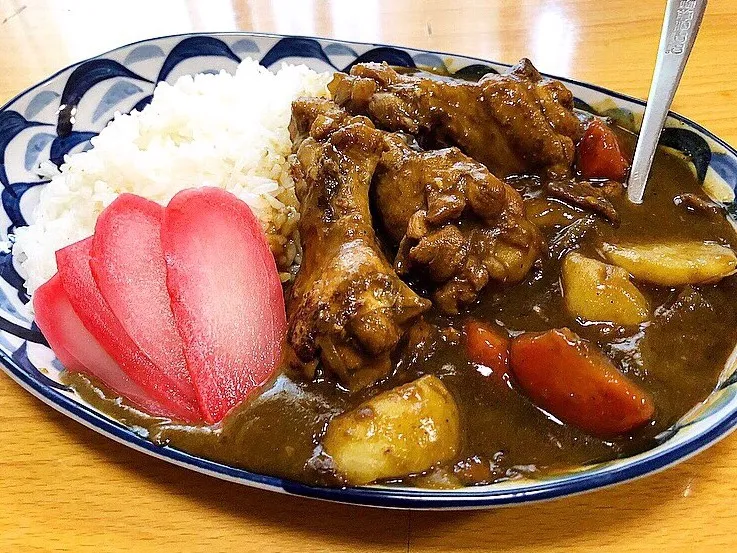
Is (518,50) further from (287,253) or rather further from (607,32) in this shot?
(287,253)

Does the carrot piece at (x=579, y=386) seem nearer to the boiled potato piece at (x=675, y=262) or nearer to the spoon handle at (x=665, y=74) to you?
the boiled potato piece at (x=675, y=262)

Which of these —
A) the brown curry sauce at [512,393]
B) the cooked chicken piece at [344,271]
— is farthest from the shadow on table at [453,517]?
the cooked chicken piece at [344,271]

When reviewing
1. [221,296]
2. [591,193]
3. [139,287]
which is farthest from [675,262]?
[139,287]

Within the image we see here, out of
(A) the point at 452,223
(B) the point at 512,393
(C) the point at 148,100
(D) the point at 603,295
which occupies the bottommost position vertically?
(B) the point at 512,393

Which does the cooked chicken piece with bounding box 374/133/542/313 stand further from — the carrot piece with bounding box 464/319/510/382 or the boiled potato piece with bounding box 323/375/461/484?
the boiled potato piece with bounding box 323/375/461/484

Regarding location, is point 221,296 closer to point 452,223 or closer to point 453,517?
point 452,223

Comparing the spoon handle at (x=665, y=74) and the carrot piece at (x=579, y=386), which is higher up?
the spoon handle at (x=665, y=74)

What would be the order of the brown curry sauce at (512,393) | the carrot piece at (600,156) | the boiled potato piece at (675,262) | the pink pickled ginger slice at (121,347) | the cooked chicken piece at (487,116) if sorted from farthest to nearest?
1. the carrot piece at (600,156)
2. the cooked chicken piece at (487,116)
3. the boiled potato piece at (675,262)
4. the pink pickled ginger slice at (121,347)
5. the brown curry sauce at (512,393)
